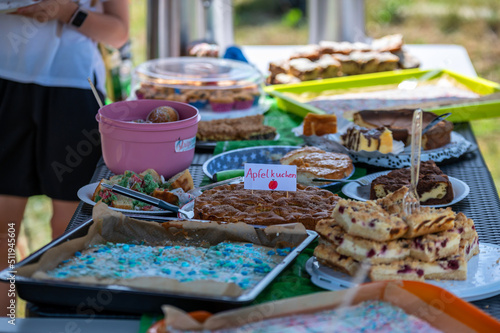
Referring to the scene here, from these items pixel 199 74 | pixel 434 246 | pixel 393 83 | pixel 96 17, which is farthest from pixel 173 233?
pixel 393 83

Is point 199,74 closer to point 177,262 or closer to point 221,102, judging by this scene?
point 221,102

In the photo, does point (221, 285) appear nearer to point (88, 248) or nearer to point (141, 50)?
point (88, 248)

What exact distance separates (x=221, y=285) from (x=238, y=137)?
1275 millimetres

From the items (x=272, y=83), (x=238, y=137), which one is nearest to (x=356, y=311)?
(x=238, y=137)

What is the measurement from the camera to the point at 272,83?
10.5ft

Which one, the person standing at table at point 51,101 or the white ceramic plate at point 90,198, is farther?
the person standing at table at point 51,101

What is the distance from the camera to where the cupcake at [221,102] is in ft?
8.28

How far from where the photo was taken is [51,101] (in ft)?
7.52

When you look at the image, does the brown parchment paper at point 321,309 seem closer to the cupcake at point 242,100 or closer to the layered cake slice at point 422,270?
the layered cake slice at point 422,270

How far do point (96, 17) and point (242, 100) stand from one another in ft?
2.26

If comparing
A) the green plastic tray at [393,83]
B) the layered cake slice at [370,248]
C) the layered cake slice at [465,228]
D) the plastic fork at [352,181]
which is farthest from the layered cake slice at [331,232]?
the green plastic tray at [393,83]

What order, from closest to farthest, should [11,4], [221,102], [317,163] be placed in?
[317,163], [11,4], [221,102]

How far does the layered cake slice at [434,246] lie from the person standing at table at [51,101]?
59.1 inches

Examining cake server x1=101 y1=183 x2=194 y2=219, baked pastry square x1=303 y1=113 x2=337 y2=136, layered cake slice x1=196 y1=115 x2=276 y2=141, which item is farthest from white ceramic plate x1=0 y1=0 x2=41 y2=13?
baked pastry square x1=303 y1=113 x2=337 y2=136
